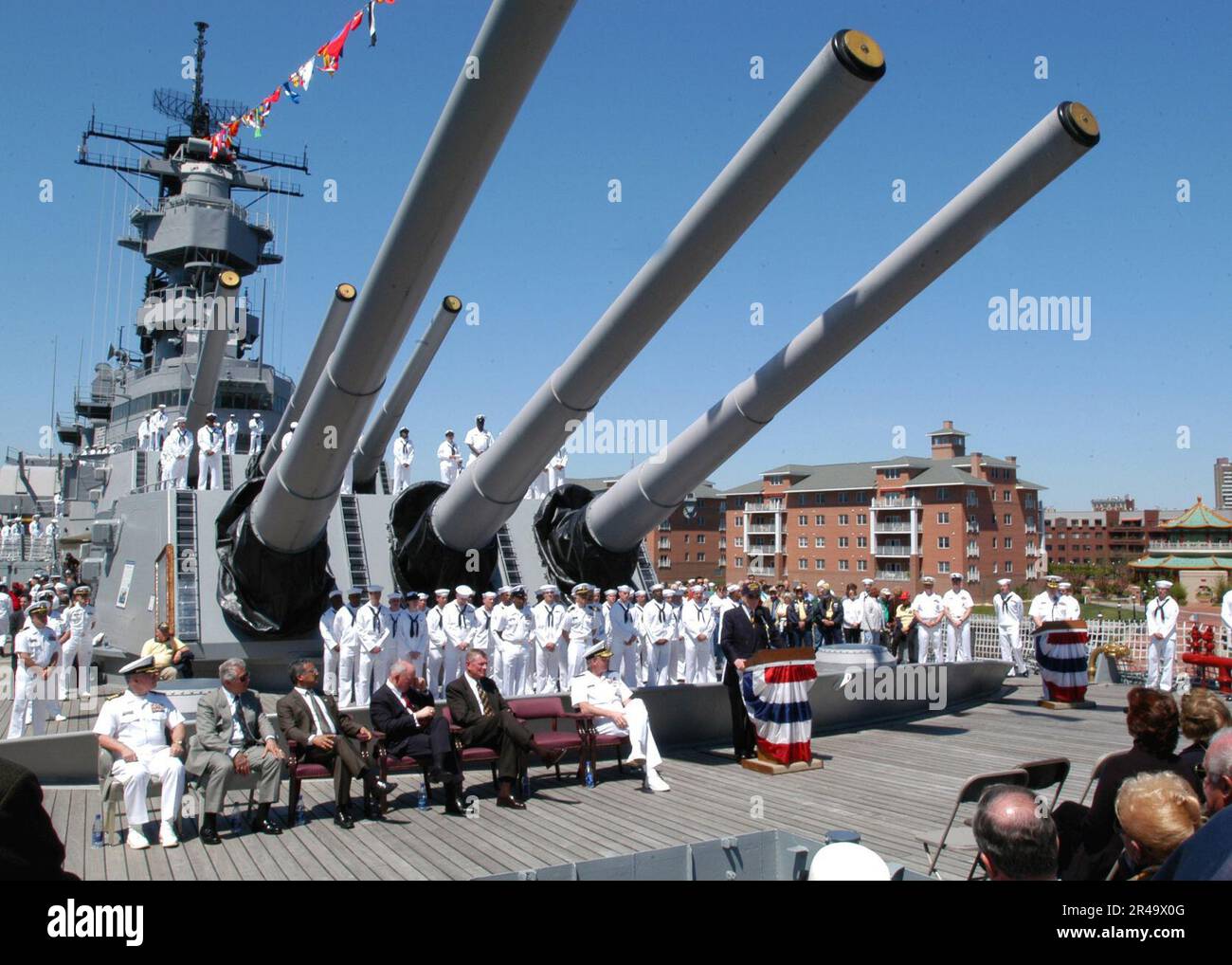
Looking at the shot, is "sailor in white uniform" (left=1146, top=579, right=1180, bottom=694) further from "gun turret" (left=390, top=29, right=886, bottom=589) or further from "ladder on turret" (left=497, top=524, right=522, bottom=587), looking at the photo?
"gun turret" (left=390, top=29, right=886, bottom=589)

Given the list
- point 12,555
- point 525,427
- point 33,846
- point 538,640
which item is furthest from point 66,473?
point 33,846

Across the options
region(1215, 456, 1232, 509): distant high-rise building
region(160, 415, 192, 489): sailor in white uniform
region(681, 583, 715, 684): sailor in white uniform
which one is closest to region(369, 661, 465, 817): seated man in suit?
region(681, 583, 715, 684): sailor in white uniform

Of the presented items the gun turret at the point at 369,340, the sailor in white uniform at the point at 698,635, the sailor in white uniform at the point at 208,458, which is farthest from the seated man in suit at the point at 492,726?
the sailor in white uniform at the point at 208,458

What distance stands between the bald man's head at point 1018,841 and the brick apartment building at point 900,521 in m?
51.1

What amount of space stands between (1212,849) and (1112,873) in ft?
6.58

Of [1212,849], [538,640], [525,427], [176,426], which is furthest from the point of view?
[176,426]

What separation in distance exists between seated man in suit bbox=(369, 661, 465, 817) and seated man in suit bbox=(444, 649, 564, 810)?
188mm

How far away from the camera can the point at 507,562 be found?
10344 millimetres

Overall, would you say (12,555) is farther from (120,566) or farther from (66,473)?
(120,566)

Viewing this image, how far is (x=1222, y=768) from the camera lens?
8.20ft

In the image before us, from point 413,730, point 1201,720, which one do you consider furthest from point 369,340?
point 1201,720

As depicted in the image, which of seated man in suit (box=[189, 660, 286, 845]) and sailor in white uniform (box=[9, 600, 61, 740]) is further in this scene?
sailor in white uniform (box=[9, 600, 61, 740])

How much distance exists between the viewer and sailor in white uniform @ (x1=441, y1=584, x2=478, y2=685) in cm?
909

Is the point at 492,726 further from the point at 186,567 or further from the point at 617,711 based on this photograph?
the point at 186,567
